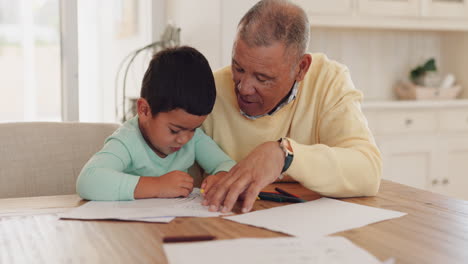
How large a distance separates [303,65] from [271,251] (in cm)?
83

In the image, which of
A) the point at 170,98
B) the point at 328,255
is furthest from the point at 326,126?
the point at 328,255

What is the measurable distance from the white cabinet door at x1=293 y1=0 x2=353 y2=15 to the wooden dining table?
2.32 m

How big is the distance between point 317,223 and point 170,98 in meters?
0.54

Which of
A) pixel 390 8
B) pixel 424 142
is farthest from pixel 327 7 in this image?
pixel 424 142

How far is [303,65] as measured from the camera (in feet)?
5.13

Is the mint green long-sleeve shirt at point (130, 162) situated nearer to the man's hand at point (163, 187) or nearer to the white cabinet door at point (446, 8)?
the man's hand at point (163, 187)

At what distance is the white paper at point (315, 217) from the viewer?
3.20 feet

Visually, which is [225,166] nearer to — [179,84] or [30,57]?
[179,84]

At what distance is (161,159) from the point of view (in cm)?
142

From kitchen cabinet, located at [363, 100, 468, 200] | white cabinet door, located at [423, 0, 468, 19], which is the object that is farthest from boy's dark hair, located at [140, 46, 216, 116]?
white cabinet door, located at [423, 0, 468, 19]

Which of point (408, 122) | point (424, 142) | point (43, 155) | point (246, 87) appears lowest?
point (424, 142)

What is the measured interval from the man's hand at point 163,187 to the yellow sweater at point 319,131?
0.24m

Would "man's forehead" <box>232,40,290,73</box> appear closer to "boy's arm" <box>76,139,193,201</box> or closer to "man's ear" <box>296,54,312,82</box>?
"man's ear" <box>296,54,312,82</box>

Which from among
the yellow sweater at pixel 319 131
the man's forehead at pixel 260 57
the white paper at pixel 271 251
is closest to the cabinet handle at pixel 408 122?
the yellow sweater at pixel 319 131
